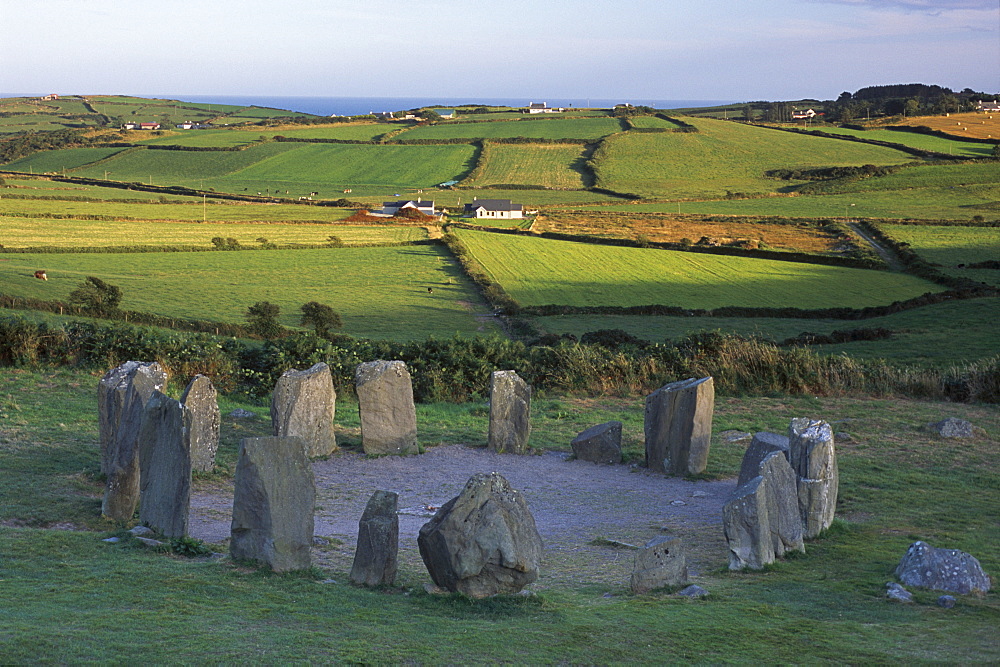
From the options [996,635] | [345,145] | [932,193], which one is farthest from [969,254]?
[345,145]

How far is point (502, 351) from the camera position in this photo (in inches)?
942

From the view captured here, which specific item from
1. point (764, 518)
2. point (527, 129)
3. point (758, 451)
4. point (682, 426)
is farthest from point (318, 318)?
point (527, 129)

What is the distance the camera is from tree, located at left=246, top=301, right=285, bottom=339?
40500 mm

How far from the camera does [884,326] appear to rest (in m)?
45.1

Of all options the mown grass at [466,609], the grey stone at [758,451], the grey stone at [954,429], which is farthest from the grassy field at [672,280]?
the mown grass at [466,609]

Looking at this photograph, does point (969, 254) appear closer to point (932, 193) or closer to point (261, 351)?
point (932, 193)

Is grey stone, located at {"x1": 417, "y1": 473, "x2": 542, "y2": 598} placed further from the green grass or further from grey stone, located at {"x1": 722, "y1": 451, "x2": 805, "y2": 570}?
the green grass

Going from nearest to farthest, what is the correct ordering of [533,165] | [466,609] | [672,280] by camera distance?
[466,609], [672,280], [533,165]

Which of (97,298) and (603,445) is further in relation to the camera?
(97,298)

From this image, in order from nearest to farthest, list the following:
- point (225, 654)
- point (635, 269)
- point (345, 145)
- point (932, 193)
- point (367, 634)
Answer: point (225, 654) → point (367, 634) → point (635, 269) → point (932, 193) → point (345, 145)

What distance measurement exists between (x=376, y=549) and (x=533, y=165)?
4881 inches

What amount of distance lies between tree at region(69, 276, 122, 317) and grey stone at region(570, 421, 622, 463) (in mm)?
27612

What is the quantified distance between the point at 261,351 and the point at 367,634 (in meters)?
15.2

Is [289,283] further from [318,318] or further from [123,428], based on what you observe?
[123,428]
